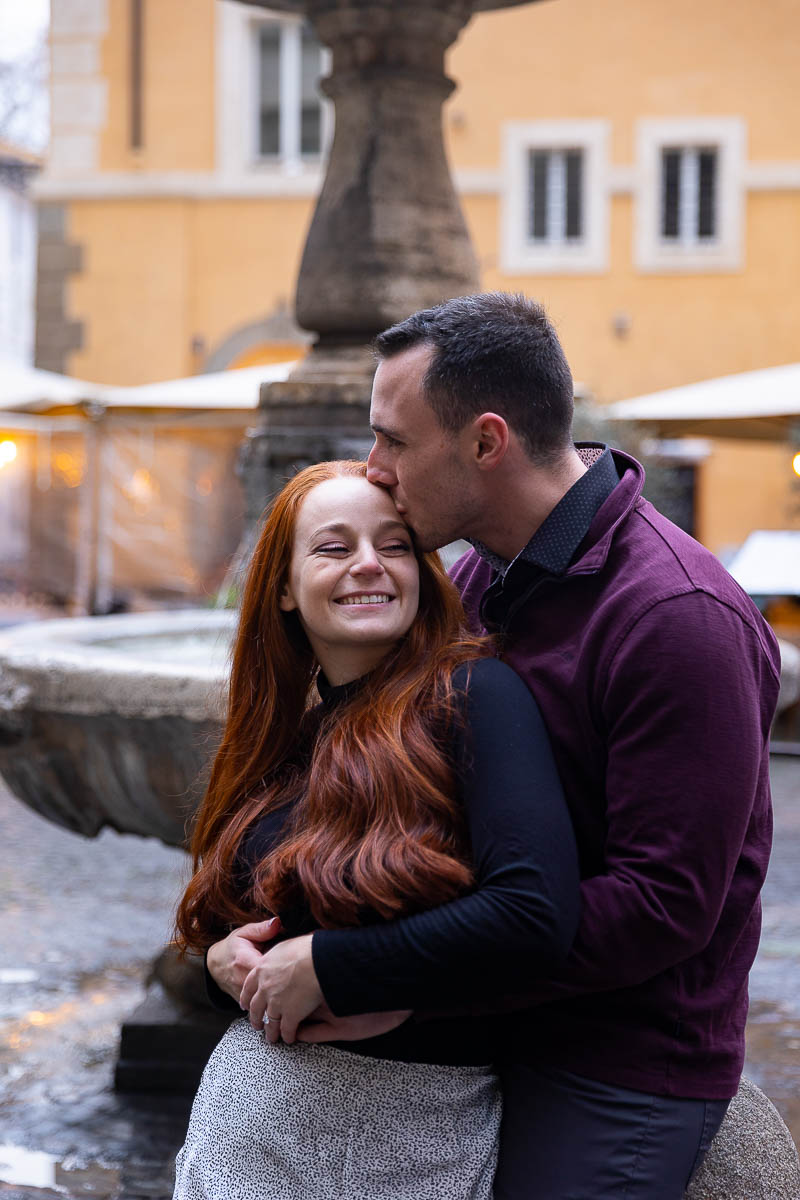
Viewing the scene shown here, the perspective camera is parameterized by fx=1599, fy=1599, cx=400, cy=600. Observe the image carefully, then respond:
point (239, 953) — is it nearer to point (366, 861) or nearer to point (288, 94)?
point (366, 861)

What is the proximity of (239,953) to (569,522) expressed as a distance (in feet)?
2.24

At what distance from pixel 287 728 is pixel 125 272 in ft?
57.6

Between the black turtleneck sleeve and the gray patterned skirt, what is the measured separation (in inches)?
6.2

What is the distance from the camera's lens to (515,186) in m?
18.2

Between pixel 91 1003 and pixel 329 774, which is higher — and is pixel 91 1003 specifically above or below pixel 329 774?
below

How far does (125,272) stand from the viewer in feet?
62.3

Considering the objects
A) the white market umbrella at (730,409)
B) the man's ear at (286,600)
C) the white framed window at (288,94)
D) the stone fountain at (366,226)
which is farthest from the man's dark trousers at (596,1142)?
the white framed window at (288,94)

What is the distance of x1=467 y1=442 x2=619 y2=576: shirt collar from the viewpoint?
79.0 inches

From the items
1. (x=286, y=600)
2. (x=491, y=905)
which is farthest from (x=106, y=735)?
(x=491, y=905)

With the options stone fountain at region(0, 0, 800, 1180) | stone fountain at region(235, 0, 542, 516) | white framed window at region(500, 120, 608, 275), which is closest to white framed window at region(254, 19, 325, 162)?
white framed window at region(500, 120, 608, 275)

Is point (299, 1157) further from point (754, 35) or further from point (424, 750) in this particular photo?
point (754, 35)

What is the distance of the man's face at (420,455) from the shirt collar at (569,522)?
105mm

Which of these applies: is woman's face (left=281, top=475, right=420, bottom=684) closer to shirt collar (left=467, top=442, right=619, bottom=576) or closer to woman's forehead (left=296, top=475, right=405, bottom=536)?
woman's forehead (left=296, top=475, right=405, bottom=536)

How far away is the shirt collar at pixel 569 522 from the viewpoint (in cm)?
201
